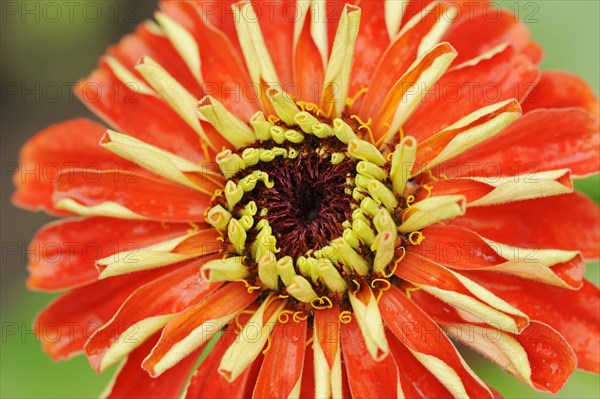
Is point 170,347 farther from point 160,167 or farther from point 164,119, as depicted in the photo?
point 164,119

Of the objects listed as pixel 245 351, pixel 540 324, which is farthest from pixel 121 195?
pixel 540 324

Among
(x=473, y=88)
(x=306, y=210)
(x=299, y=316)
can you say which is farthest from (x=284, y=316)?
(x=473, y=88)

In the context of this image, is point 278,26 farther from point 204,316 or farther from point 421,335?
point 421,335

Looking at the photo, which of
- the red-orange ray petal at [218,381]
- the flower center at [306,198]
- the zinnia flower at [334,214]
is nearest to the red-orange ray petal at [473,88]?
the zinnia flower at [334,214]

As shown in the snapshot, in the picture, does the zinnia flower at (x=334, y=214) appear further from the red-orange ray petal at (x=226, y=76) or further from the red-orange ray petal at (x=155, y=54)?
the red-orange ray petal at (x=155, y=54)

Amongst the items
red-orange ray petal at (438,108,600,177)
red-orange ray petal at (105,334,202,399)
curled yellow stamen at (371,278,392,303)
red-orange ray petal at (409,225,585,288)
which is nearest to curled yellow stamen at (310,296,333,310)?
curled yellow stamen at (371,278,392,303)

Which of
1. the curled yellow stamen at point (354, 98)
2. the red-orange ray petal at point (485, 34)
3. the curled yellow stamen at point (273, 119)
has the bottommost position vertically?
the red-orange ray petal at point (485, 34)
